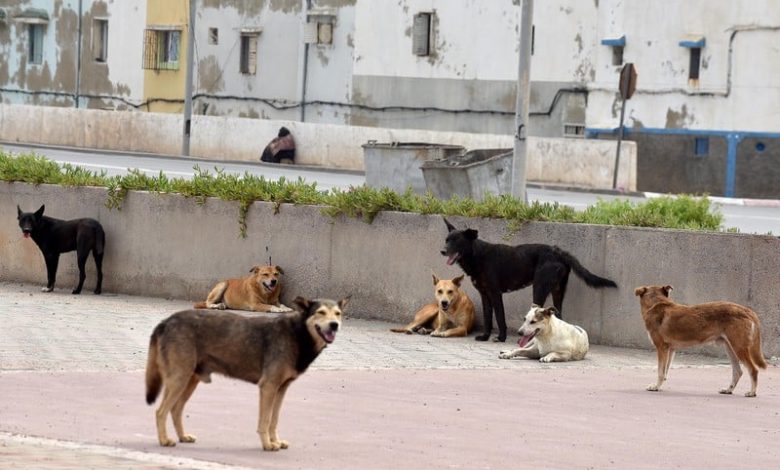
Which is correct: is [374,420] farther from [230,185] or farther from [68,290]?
[68,290]

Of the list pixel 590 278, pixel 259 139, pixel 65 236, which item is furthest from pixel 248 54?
pixel 590 278

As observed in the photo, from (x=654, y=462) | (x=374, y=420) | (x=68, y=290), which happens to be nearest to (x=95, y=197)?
(x=68, y=290)

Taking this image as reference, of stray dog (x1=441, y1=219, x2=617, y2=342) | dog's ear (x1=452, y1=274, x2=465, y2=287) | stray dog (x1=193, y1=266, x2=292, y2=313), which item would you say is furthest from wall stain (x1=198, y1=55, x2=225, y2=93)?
stray dog (x1=441, y1=219, x2=617, y2=342)

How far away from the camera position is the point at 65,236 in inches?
766

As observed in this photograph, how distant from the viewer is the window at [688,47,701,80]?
1612 inches

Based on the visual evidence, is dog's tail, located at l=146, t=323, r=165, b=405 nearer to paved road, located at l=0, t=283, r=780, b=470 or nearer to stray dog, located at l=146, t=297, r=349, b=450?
stray dog, located at l=146, t=297, r=349, b=450

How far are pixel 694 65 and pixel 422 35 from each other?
9566mm

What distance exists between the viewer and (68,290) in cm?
1995

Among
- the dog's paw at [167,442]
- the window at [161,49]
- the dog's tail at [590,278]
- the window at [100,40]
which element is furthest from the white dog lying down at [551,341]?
the window at [100,40]

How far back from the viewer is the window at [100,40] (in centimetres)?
5741

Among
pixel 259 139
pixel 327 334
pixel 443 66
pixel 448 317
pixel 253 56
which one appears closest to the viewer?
pixel 327 334

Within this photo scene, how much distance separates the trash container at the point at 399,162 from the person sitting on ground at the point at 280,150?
11.6 metres

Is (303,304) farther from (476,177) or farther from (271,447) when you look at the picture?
(476,177)

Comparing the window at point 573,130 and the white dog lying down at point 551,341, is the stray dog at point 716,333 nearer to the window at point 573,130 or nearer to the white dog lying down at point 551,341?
the white dog lying down at point 551,341
